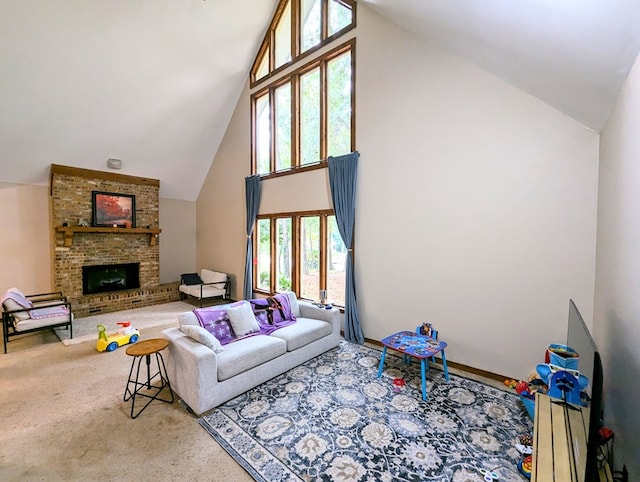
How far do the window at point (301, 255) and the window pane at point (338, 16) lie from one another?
10.2ft

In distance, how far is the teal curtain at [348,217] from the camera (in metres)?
4.52

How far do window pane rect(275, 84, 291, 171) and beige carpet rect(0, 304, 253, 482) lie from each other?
4320mm

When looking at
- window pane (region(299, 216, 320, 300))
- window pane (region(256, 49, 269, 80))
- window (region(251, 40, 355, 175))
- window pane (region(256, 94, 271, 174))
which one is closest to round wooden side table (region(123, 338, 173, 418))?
window pane (region(299, 216, 320, 300))

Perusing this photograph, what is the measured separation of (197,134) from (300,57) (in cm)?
299

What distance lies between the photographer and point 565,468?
4.83ft

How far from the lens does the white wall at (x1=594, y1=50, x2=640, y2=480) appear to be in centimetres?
161

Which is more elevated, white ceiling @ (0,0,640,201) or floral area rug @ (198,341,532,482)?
white ceiling @ (0,0,640,201)

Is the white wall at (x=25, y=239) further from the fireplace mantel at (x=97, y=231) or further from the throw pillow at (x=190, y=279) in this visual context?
the throw pillow at (x=190, y=279)

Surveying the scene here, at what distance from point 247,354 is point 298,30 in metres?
5.75

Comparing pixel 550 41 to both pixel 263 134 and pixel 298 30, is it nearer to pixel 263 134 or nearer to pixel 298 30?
pixel 298 30

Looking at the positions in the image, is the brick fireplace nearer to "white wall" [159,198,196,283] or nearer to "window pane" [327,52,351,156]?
"white wall" [159,198,196,283]

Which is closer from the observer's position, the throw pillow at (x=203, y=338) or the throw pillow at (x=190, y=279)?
the throw pillow at (x=203, y=338)

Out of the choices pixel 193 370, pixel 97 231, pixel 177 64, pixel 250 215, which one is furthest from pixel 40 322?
pixel 177 64

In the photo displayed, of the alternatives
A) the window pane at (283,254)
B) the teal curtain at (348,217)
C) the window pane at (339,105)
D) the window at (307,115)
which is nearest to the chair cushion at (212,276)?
the window pane at (283,254)
